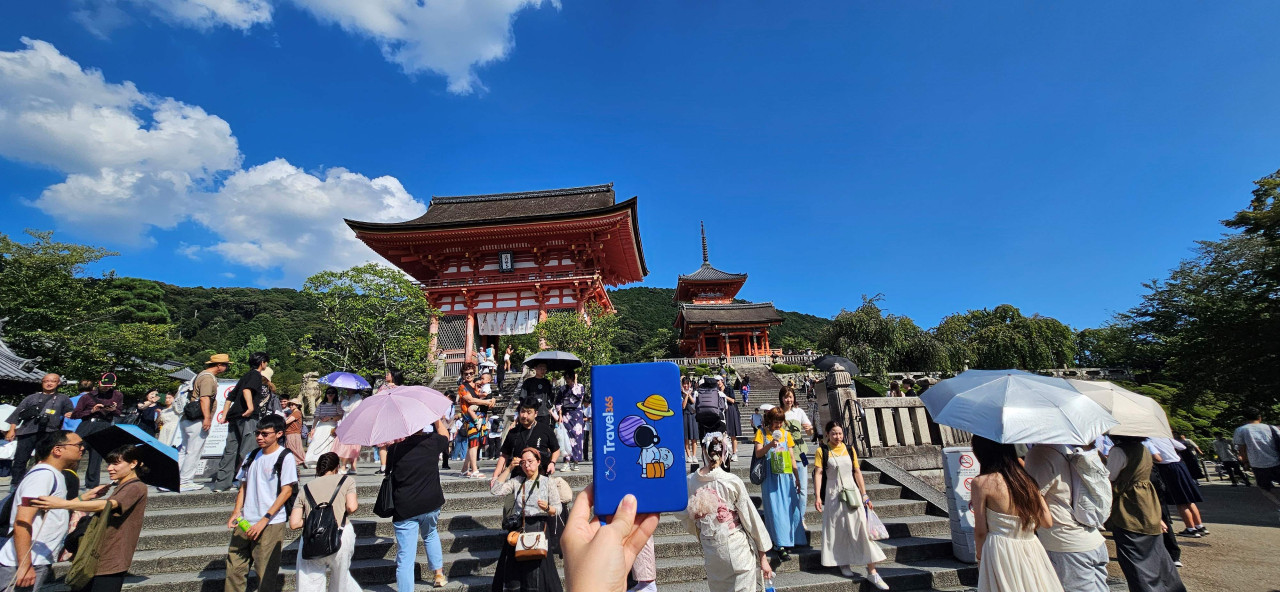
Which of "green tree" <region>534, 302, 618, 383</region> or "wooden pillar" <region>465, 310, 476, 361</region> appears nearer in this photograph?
"green tree" <region>534, 302, 618, 383</region>

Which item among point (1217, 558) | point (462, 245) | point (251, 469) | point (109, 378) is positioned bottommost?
point (1217, 558)

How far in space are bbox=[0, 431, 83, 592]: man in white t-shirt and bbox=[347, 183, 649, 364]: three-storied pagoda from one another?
51.4ft

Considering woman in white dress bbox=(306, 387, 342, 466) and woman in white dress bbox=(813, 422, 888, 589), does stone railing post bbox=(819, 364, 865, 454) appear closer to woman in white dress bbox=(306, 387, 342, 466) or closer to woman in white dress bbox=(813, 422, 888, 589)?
woman in white dress bbox=(813, 422, 888, 589)

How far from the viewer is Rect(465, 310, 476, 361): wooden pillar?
61.7 ft

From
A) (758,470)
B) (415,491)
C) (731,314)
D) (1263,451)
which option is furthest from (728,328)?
(415,491)

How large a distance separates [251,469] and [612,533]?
3.84 meters

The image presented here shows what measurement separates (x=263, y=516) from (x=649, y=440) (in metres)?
3.69

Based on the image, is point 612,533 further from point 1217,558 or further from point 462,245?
point 462,245

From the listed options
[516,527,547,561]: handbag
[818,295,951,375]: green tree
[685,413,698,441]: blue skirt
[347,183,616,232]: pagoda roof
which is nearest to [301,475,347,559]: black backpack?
[516,527,547,561]: handbag

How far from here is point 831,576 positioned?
424 centimetres

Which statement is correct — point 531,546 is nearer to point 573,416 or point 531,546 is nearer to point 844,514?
point 844,514

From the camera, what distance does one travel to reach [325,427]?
7043mm

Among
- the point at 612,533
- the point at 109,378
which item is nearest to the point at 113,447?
the point at 612,533

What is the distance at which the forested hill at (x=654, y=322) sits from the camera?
162 feet
